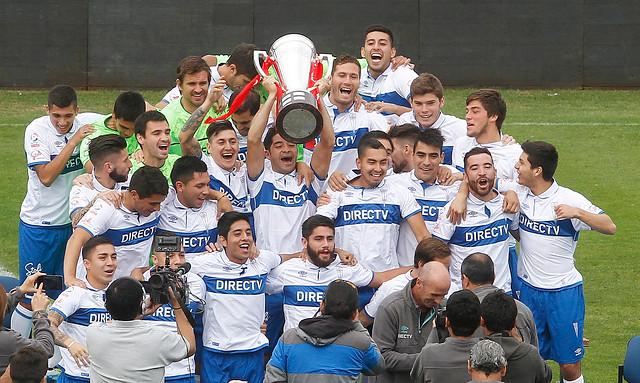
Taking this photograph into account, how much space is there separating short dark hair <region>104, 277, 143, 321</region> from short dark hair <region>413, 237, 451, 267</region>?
6.61ft

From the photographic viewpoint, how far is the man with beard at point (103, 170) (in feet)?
22.6

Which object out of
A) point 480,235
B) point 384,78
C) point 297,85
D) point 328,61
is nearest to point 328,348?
point 480,235

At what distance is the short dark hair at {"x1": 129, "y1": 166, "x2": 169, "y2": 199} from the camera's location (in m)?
6.49

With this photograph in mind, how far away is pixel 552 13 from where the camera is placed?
1802 cm

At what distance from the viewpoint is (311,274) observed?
6629 mm

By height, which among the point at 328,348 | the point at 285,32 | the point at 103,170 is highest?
the point at 285,32

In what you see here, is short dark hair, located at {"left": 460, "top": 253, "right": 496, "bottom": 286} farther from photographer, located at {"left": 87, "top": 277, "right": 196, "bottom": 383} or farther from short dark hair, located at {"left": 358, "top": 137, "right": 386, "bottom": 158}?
photographer, located at {"left": 87, "top": 277, "right": 196, "bottom": 383}

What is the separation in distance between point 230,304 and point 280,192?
43.1 inches

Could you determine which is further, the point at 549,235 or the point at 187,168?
the point at 549,235

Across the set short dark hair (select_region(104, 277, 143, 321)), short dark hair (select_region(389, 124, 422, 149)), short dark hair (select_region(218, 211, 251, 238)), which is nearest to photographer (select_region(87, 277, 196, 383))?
short dark hair (select_region(104, 277, 143, 321))

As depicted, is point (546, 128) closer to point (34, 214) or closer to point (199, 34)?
point (199, 34)

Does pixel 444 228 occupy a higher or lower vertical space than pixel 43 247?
higher

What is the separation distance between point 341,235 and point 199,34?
11.8 metres

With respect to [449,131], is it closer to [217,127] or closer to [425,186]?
[425,186]
